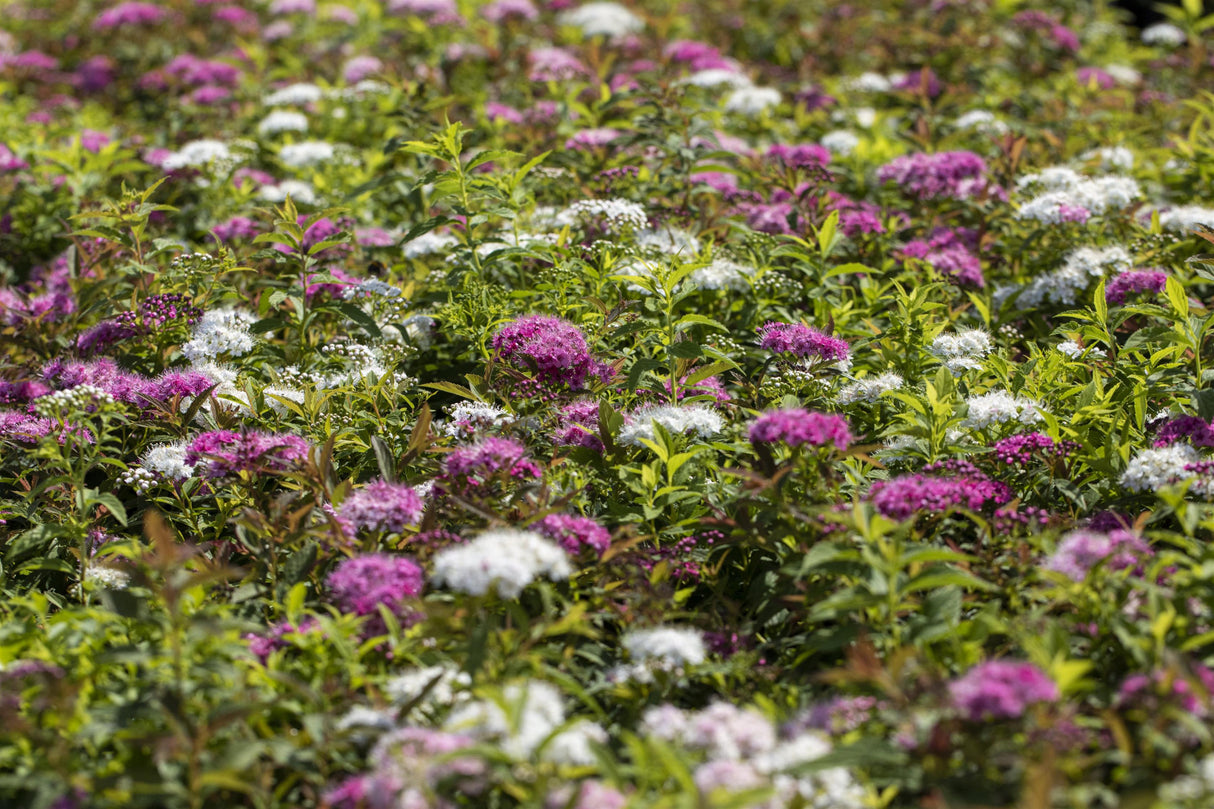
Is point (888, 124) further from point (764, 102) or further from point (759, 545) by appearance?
point (759, 545)

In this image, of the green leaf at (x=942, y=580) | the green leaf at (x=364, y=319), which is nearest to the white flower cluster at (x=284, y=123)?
the green leaf at (x=364, y=319)

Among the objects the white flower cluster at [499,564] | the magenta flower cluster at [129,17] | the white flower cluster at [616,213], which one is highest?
the white flower cluster at [616,213]

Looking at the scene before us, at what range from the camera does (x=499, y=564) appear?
7.95ft

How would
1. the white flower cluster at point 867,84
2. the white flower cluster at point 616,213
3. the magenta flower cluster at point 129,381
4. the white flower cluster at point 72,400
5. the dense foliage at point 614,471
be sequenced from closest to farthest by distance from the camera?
the dense foliage at point 614,471, the white flower cluster at point 72,400, the magenta flower cluster at point 129,381, the white flower cluster at point 616,213, the white flower cluster at point 867,84

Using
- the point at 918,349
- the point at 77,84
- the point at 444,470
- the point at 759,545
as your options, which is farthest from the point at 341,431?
the point at 77,84

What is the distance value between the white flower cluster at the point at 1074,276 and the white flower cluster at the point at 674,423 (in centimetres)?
177

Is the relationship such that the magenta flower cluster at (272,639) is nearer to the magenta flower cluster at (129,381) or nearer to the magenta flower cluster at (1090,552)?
the magenta flower cluster at (129,381)

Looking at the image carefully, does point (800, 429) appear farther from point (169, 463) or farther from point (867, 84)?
point (867, 84)

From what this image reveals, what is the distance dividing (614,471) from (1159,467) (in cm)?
156

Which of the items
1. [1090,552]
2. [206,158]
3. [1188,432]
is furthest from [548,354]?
[206,158]

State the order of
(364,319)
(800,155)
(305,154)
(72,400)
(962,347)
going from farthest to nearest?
(305,154) < (800,155) < (364,319) < (962,347) < (72,400)

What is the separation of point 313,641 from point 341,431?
3.29ft

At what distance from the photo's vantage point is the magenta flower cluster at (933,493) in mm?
2725

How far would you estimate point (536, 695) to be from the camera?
226 cm
